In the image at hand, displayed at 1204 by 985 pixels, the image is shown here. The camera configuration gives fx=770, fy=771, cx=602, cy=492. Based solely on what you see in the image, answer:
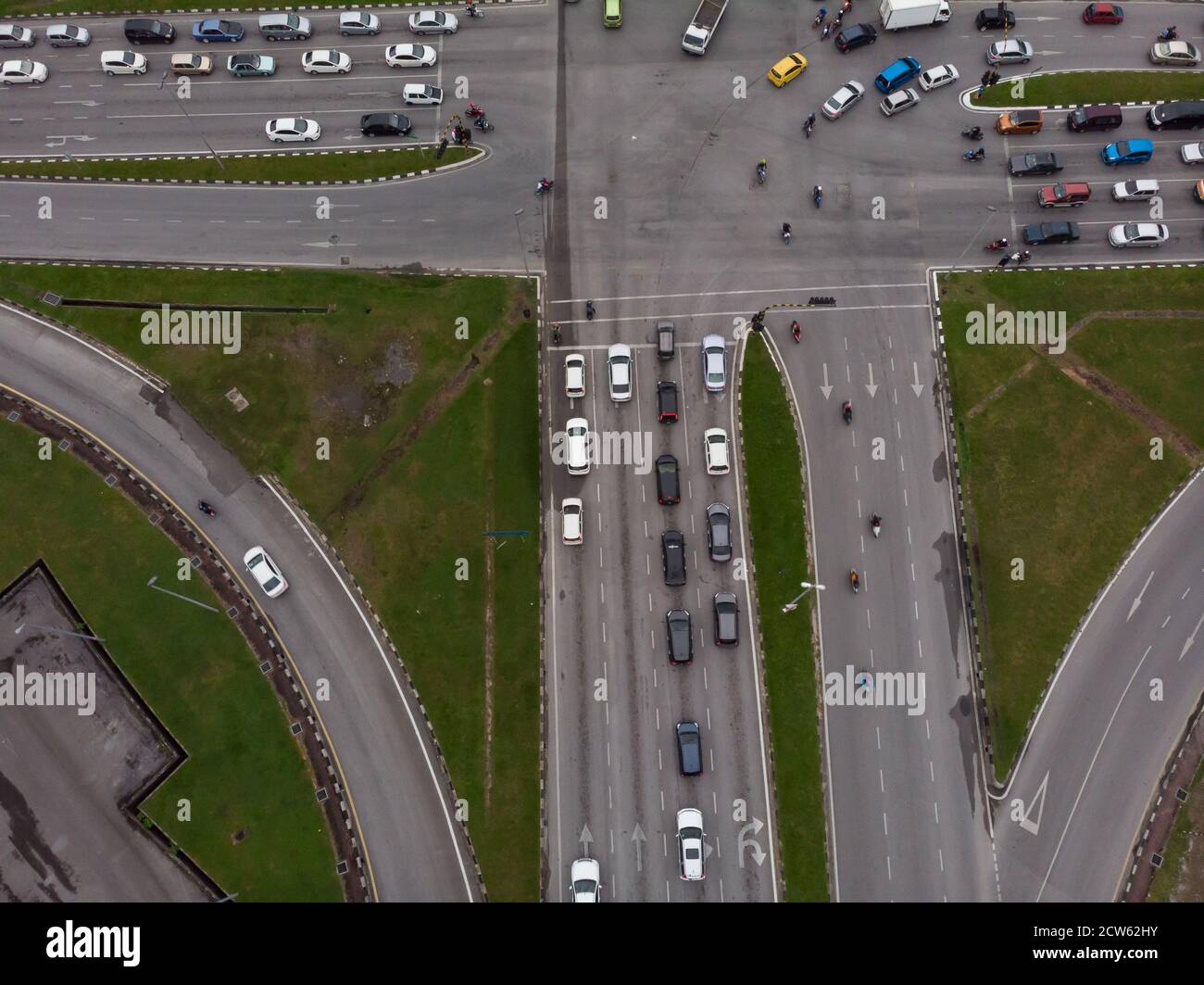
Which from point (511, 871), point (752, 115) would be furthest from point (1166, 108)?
point (511, 871)

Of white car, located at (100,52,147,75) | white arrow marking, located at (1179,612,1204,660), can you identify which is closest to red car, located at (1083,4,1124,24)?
white arrow marking, located at (1179,612,1204,660)

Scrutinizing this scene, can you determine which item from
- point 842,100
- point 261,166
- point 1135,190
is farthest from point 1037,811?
point 261,166

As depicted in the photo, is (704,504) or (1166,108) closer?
(704,504)

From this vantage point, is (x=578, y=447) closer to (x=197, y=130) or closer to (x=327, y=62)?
(x=327, y=62)

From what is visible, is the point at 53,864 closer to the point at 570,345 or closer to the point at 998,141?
the point at 570,345

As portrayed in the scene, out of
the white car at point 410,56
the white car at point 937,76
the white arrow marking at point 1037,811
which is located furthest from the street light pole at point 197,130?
the white arrow marking at point 1037,811
